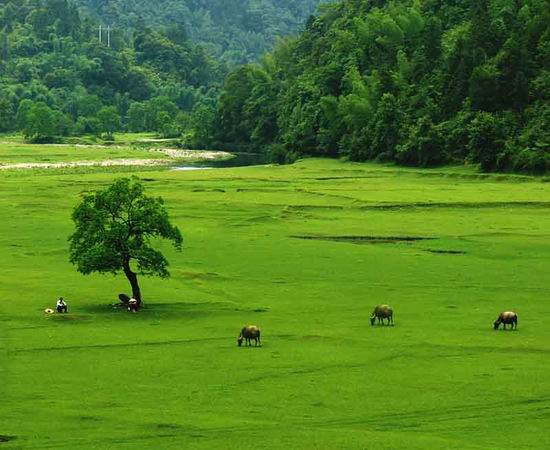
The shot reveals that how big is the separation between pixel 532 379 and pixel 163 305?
17.8 meters

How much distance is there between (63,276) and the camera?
52.9m

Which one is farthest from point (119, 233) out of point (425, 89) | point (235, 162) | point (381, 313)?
point (235, 162)

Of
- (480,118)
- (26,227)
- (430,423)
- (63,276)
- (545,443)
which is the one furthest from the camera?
(480,118)

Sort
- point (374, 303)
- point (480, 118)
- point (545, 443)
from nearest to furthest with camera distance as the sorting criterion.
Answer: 1. point (545, 443)
2. point (374, 303)
3. point (480, 118)

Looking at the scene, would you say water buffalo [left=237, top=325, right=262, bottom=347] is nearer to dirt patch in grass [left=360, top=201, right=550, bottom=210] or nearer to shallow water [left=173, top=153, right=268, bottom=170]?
dirt patch in grass [left=360, top=201, right=550, bottom=210]

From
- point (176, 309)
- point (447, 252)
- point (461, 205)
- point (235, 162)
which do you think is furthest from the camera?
point (235, 162)

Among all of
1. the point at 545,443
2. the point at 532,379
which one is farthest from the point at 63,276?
the point at 545,443

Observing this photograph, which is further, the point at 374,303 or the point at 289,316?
the point at 374,303

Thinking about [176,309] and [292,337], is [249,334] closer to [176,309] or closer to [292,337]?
[292,337]

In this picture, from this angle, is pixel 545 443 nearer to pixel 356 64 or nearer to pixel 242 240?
pixel 242 240

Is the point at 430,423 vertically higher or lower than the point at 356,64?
lower

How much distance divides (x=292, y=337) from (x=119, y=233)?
421 inches

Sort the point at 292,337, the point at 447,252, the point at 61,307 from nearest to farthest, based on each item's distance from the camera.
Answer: the point at 292,337 → the point at 61,307 → the point at 447,252

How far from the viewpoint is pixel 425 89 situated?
132625mm
